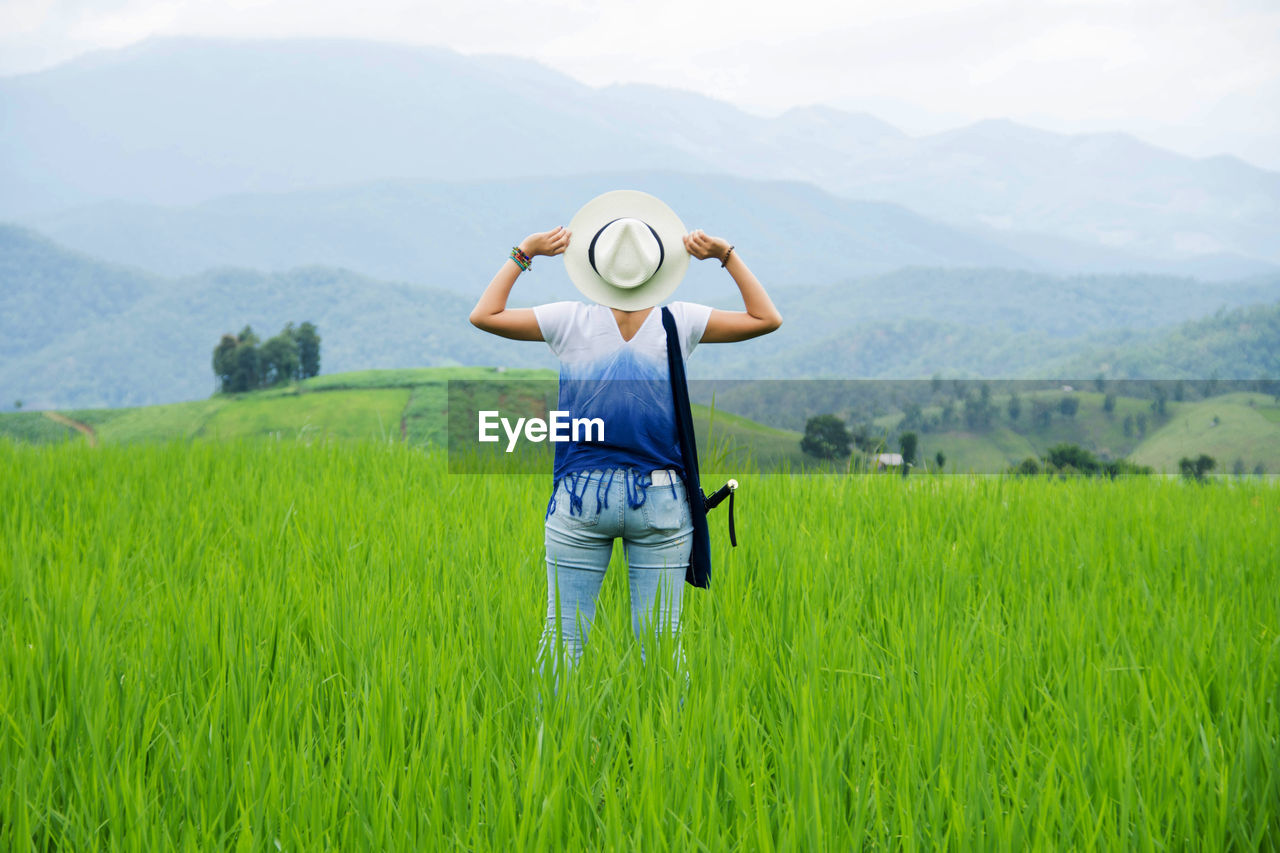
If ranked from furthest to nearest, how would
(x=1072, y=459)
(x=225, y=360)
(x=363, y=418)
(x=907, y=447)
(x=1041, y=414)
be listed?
(x=225, y=360), (x=363, y=418), (x=1041, y=414), (x=1072, y=459), (x=907, y=447)

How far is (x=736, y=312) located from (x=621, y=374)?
1.47 feet

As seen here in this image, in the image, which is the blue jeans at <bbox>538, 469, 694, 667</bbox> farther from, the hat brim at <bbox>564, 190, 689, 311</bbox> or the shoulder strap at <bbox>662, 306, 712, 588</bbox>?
the hat brim at <bbox>564, 190, 689, 311</bbox>

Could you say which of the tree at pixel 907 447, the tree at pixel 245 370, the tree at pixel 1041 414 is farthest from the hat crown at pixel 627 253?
the tree at pixel 245 370

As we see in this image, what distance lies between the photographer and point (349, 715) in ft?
7.13

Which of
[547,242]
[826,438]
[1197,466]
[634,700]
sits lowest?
[634,700]

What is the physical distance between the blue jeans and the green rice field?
0.46 ft

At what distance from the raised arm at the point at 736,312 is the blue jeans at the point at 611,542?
49cm

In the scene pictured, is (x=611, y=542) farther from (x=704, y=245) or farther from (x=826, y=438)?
(x=826, y=438)

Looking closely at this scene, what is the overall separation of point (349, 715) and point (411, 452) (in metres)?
5.94

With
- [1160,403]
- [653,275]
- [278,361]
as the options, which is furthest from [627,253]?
[278,361]

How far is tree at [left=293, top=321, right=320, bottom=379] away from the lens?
23.5m

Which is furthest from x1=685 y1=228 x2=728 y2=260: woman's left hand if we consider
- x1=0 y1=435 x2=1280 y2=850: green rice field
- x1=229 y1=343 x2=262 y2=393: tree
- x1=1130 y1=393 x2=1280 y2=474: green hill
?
x1=229 y1=343 x2=262 y2=393: tree

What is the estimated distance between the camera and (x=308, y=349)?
24.2m

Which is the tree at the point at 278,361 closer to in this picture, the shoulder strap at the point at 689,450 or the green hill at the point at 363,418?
the green hill at the point at 363,418
